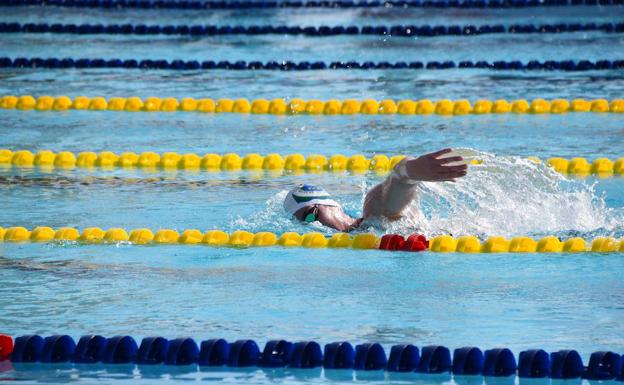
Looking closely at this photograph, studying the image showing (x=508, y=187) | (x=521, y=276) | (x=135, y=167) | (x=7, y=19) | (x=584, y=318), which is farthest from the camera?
(x=7, y=19)

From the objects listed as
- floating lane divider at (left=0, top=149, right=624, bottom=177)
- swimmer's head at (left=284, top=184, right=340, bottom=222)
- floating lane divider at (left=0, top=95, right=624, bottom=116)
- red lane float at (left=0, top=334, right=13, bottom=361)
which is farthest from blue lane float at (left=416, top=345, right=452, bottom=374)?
floating lane divider at (left=0, top=95, right=624, bottom=116)

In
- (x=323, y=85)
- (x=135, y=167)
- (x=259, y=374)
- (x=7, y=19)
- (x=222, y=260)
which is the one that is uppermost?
(x=7, y=19)

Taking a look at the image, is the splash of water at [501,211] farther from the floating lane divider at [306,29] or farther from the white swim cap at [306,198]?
the floating lane divider at [306,29]

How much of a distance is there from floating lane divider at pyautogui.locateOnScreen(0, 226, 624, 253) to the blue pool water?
77 mm

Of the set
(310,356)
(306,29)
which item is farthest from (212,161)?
(306,29)

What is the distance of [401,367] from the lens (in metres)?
4.46

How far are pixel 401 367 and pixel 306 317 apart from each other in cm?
78

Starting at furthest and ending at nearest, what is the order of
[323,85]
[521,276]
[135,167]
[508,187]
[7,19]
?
[7,19] → [323,85] → [135,167] → [508,187] → [521,276]

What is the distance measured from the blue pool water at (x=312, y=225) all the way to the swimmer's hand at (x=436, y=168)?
1.50 feet

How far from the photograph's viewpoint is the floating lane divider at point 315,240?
619cm

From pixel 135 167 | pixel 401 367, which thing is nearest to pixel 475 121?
pixel 135 167

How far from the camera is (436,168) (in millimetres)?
5594

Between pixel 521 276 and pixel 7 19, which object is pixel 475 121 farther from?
pixel 7 19

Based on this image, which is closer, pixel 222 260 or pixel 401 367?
pixel 401 367
